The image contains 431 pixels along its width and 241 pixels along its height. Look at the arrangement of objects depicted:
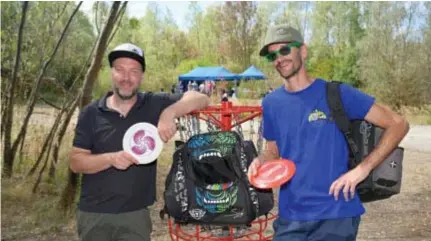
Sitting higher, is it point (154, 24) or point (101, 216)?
point (154, 24)

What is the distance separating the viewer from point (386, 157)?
9.00ft

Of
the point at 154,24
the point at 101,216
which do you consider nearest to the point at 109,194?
the point at 101,216

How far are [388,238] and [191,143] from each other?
3.40 metres

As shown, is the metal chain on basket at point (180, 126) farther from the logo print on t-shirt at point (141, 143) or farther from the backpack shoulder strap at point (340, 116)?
the backpack shoulder strap at point (340, 116)

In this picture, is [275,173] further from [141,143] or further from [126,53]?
[126,53]

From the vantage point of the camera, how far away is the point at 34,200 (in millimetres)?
7438

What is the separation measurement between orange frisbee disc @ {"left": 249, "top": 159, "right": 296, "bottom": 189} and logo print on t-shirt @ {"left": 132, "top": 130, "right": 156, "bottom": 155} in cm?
58

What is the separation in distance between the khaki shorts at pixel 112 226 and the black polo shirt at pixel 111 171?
3 centimetres

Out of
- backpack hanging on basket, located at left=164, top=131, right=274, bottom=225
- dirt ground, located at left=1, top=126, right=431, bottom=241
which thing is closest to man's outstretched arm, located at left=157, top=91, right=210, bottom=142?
backpack hanging on basket, located at left=164, top=131, right=274, bottom=225

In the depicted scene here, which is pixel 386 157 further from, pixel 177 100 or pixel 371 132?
pixel 177 100

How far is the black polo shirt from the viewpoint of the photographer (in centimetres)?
300

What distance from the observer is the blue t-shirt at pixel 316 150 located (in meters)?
2.70

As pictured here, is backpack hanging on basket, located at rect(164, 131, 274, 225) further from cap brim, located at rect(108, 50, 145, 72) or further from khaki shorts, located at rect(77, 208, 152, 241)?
cap brim, located at rect(108, 50, 145, 72)

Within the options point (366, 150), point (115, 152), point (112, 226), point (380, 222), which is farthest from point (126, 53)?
point (380, 222)
